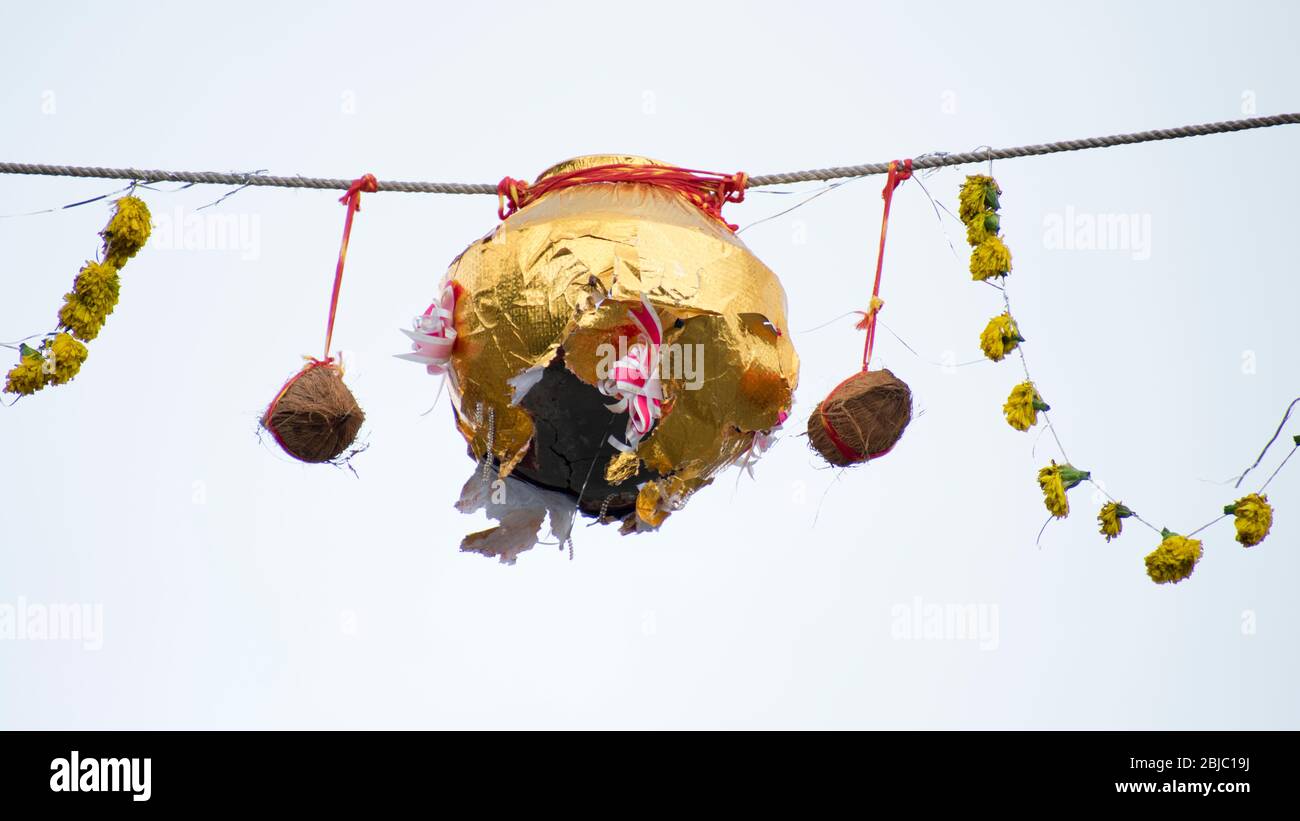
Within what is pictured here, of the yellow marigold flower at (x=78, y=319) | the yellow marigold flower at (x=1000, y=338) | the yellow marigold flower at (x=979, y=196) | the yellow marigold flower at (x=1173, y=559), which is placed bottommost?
the yellow marigold flower at (x=1173, y=559)

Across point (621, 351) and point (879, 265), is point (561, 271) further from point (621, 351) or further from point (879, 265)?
point (879, 265)

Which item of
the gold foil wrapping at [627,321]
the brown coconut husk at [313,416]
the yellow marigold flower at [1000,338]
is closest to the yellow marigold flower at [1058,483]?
the yellow marigold flower at [1000,338]

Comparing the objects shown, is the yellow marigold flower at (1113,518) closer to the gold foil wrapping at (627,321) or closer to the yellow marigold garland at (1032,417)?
the yellow marigold garland at (1032,417)

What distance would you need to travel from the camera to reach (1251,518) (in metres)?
5.63

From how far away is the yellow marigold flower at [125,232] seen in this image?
6176mm

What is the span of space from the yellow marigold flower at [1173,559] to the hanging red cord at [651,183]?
155cm

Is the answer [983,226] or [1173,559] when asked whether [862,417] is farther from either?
[1173,559]

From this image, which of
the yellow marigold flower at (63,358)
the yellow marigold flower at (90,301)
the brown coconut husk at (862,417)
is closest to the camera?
the brown coconut husk at (862,417)

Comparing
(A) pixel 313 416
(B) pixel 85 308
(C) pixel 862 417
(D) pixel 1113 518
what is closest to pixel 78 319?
(B) pixel 85 308

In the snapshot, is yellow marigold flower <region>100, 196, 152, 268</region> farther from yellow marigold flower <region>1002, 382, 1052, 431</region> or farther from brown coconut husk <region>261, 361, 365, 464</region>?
yellow marigold flower <region>1002, 382, 1052, 431</region>

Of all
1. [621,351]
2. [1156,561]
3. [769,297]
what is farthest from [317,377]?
[1156,561]

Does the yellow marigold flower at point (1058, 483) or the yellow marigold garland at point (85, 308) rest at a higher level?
the yellow marigold garland at point (85, 308)

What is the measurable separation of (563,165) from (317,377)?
99 centimetres

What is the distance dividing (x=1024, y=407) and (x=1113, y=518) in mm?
389
